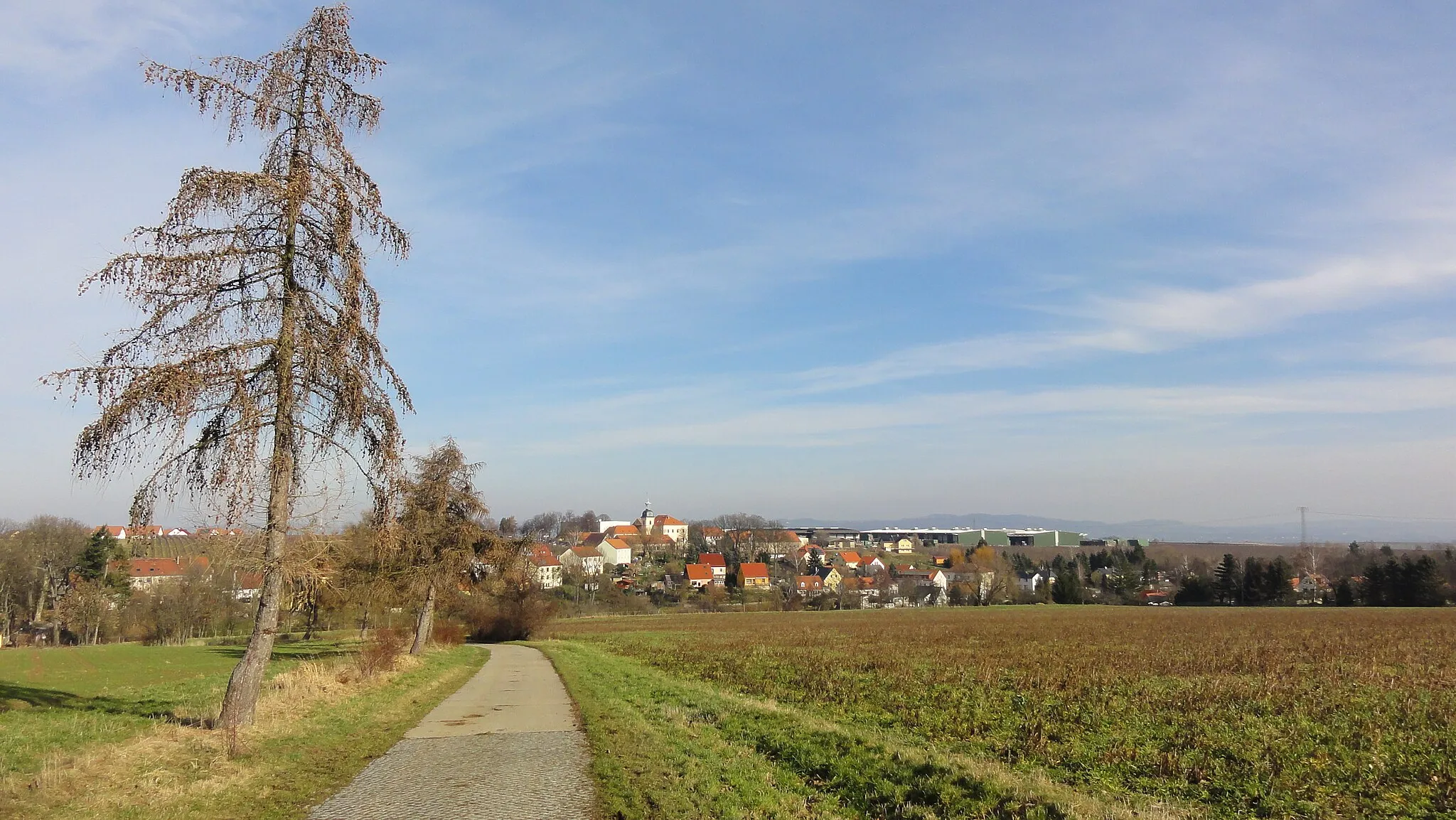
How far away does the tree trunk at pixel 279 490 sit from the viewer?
38.0 feet

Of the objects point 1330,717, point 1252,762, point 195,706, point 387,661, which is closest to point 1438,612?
point 1330,717

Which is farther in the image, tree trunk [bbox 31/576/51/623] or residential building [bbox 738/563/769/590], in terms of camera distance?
residential building [bbox 738/563/769/590]

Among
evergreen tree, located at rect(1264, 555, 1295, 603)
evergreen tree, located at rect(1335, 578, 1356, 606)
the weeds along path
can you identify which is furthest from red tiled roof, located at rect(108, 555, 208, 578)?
evergreen tree, located at rect(1335, 578, 1356, 606)

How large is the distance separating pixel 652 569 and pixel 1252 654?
12592 centimetres

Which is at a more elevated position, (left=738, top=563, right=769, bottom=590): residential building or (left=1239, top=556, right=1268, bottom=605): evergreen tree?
(left=1239, top=556, right=1268, bottom=605): evergreen tree

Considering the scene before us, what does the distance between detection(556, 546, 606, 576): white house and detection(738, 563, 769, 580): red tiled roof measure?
21374mm

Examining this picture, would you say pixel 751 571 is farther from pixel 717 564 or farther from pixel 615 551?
pixel 615 551

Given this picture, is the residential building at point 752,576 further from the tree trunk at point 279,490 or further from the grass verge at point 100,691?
the tree trunk at point 279,490

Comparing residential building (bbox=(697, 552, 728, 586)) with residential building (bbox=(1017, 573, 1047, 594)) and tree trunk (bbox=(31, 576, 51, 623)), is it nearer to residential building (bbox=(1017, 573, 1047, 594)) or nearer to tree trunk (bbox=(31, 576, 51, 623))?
residential building (bbox=(1017, 573, 1047, 594))

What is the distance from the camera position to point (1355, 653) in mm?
27281

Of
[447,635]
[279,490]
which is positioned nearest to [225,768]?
[279,490]

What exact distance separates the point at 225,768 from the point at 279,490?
391 centimetres

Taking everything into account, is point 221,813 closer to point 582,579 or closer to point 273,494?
point 273,494

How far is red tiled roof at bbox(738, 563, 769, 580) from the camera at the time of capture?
120m
